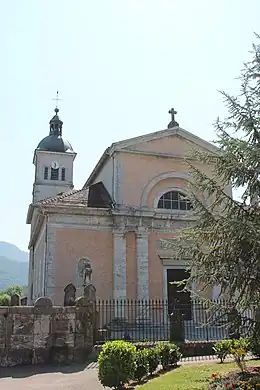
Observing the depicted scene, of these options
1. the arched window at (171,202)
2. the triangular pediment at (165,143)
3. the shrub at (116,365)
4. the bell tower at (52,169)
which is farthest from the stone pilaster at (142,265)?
the bell tower at (52,169)

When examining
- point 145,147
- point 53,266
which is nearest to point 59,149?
point 145,147

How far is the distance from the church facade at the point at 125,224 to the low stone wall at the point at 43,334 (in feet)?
20.2

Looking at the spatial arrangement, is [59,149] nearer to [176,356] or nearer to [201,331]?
[201,331]

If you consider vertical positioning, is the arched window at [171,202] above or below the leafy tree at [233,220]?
above

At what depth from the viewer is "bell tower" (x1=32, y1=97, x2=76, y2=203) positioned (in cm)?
4206

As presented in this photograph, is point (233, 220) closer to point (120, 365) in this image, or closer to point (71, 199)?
point (120, 365)

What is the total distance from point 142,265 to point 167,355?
9837 millimetres

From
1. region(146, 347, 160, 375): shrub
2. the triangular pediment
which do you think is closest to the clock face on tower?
the triangular pediment

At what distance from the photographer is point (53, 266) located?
65.6 feet

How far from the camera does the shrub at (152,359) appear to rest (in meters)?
10.4

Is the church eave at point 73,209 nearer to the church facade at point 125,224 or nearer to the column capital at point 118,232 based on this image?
the church facade at point 125,224

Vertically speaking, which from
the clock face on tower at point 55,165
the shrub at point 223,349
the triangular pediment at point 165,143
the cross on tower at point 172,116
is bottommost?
the shrub at point 223,349

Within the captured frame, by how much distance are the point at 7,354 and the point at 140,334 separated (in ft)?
22.4

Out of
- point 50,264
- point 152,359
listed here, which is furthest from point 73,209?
point 152,359
